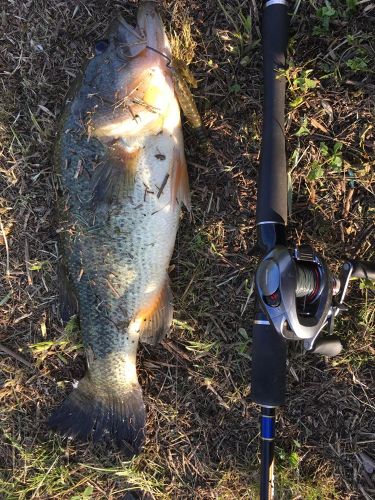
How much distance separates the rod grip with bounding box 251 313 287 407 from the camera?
2.34 meters

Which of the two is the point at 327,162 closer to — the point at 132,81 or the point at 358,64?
the point at 358,64

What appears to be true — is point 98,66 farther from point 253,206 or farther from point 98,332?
point 98,332

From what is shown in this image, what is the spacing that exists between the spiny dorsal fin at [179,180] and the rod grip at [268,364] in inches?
29.4

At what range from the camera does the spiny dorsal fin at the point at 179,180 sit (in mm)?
2584

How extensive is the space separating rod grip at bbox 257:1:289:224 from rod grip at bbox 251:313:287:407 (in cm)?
52

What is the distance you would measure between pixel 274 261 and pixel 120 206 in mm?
887

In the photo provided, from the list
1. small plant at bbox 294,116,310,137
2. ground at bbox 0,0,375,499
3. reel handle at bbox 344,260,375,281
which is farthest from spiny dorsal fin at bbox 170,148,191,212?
reel handle at bbox 344,260,375,281

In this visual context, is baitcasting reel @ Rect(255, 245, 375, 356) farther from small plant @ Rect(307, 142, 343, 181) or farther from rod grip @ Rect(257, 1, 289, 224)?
small plant @ Rect(307, 142, 343, 181)

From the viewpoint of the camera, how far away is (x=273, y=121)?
2383 mm

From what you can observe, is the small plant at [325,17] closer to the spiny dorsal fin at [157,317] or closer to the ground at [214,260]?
the ground at [214,260]

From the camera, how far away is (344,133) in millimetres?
2586

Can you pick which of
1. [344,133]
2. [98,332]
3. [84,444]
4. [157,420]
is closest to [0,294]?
[98,332]

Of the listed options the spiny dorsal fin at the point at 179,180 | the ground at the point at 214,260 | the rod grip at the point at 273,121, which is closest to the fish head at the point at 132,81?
the spiny dorsal fin at the point at 179,180

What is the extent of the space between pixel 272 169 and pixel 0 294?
193 centimetres
